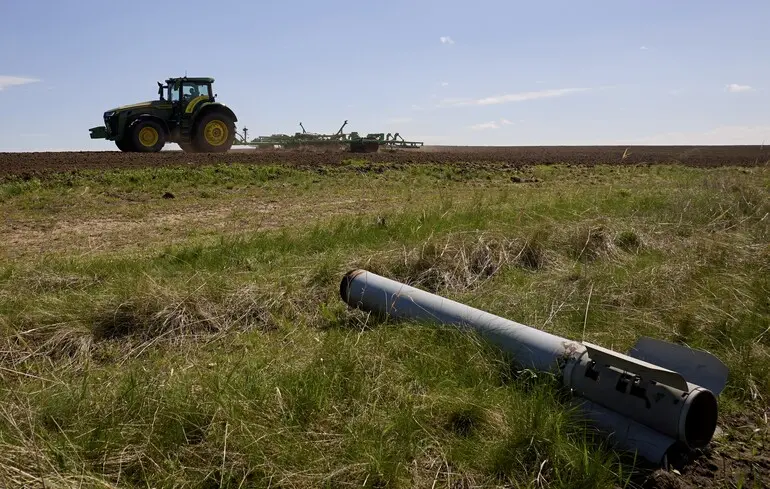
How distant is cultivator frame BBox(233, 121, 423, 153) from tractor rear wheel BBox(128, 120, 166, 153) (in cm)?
729

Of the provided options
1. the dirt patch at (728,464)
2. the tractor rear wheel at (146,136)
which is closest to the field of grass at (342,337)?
the dirt patch at (728,464)

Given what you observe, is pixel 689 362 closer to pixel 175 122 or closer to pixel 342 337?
pixel 342 337

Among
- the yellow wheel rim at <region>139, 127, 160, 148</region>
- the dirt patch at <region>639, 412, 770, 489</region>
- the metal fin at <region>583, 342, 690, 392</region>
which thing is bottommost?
the dirt patch at <region>639, 412, 770, 489</region>

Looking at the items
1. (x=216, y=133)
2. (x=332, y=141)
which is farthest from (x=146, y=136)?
(x=332, y=141)

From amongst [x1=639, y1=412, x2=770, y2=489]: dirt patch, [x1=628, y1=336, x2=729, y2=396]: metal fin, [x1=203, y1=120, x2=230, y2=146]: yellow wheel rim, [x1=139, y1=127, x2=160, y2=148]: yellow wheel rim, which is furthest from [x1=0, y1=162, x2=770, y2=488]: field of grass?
[x1=203, y1=120, x2=230, y2=146]: yellow wheel rim

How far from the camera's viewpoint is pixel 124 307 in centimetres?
415

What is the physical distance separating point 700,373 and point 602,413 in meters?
0.60

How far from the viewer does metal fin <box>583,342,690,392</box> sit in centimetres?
240

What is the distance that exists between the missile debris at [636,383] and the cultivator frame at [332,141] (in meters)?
25.1

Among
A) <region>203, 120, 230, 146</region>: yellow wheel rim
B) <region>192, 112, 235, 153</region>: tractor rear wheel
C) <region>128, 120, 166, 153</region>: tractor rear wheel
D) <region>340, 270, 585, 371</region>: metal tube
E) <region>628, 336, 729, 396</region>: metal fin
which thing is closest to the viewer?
<region>628, 336, 729, 396</region>: metal fin

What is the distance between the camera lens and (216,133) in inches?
836

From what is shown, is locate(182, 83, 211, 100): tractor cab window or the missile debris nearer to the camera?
the missile debris

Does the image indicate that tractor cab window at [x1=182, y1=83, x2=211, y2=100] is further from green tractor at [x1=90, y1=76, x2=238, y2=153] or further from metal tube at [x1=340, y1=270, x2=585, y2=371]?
metal tube at [x1=340, y1=270, x2=585, y2=371]

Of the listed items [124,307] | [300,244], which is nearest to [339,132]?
[300,244]
